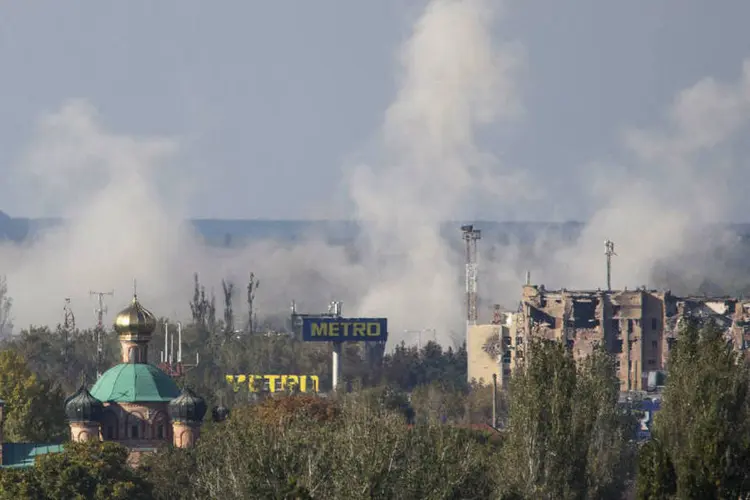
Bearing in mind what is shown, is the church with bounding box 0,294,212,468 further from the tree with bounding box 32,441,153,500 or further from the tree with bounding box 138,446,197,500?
the tree with bounding box 32,441,153,500

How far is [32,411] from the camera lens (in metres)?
129

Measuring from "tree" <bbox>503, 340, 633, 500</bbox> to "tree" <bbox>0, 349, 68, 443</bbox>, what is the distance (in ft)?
136

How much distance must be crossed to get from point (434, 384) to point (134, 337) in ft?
215

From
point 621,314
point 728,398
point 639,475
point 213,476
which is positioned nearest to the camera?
point 639,475

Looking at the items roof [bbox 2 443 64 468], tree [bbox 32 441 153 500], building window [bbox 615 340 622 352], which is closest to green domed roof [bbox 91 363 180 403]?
roof [bbox 2 443 64 468]

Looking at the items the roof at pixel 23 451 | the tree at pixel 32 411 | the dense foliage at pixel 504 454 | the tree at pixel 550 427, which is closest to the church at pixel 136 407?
the roof at pixel 23 451

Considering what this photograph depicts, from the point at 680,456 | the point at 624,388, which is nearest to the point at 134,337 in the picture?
the point at 680,456

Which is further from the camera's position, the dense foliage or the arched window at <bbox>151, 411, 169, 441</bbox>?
the arched window at <bbox>151, 411, 169, 441</bbox>

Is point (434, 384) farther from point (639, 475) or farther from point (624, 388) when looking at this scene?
point (639, 475)

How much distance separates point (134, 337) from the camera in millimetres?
118000

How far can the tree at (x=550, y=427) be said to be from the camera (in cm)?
8500

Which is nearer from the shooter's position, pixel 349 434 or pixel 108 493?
pixel 349 434

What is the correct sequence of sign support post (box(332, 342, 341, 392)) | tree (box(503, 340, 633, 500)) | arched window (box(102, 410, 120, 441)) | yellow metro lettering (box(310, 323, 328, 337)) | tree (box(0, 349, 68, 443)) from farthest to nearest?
yellow metro lettering (box(310, 323, 328, 337))
sign support post (box(332, 342, 341, 392))
tree (box(0, 349, 68, 443))
arched window (box(102, 410, 120, 441))
tree (box(503, 340, 633, 500))

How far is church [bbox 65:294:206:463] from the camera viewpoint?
112562 mm
